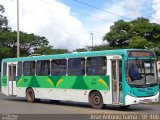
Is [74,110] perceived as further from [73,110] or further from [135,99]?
[135,99]

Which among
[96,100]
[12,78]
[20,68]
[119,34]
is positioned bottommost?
[96,100]

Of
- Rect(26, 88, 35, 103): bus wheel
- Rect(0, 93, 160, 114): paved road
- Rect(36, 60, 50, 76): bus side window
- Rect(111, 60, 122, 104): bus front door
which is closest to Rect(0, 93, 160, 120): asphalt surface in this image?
Rect(0, 93, 160, 114): paved road

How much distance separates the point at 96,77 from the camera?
65.4 ft

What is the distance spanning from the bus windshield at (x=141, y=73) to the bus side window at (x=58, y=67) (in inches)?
176

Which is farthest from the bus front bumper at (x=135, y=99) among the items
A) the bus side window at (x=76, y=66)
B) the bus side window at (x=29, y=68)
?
the bus side window at (x=29, y=68)

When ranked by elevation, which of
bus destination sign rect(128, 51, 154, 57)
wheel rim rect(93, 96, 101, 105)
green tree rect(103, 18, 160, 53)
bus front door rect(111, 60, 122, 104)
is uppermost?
green tree rect(103, 18, 160, 53)

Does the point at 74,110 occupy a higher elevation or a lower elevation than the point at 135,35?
lower

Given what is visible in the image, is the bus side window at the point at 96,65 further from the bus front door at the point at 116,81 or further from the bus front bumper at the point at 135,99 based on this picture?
the bus front bumper at the point at 135,99

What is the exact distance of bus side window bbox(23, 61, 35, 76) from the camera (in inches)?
973

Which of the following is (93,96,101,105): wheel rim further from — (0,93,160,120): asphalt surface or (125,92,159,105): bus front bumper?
(125,92,159,105): bus front bumper

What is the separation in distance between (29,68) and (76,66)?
15.7 feet

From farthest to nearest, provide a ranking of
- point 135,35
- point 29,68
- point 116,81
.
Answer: point 135,35 → point 29,68 → point 116,81

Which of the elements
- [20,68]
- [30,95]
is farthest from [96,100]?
[20,68]

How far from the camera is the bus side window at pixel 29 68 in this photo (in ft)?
81.1
